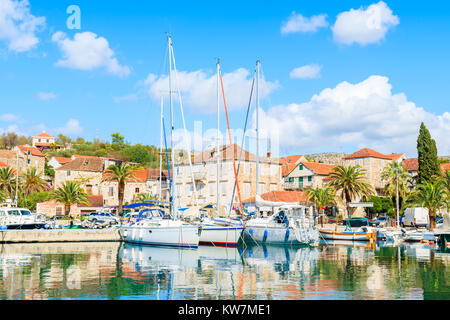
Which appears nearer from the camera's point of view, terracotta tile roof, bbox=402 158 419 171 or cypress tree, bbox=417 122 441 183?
cypress tree, bbox=417 122 441 183

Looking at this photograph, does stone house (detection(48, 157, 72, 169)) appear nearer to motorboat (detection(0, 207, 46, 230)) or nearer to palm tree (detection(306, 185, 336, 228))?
motorboat (detection(0, 207, 46, 230))

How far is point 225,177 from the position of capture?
241 feet

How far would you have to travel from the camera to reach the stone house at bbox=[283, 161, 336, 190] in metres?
79.2

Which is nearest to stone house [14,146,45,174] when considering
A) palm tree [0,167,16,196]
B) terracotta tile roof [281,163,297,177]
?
palm tree [0,167,16,196]

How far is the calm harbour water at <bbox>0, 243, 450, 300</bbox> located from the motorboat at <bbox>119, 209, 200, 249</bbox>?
96cm

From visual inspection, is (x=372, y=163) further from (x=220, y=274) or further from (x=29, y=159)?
(x=29, y=159)

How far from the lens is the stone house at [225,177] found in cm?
7294


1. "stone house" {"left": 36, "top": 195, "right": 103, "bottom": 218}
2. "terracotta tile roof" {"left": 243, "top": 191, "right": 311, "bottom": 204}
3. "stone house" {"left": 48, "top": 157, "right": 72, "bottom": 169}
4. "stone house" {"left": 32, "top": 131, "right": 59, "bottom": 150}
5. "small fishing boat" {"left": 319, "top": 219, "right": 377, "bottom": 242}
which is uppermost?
"stone house" {"left": 32, "top": 131, "right": 59, "bottom": 150}

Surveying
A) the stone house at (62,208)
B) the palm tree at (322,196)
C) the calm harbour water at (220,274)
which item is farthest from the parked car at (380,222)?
the stone house at (62,208)

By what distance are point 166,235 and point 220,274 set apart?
16244 mm

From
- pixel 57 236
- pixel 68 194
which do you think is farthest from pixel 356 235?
pixel 68 194

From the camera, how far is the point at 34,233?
46719 mm

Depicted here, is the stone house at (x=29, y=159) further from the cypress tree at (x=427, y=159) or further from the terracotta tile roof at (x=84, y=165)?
the cypress tree at (x=427, y=159)

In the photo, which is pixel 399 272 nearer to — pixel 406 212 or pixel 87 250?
pixel 87 250
